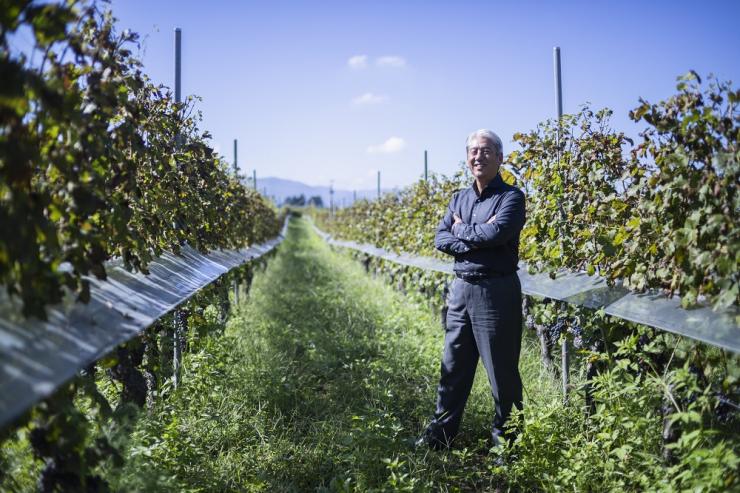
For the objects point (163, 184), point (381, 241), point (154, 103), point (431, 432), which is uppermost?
point (154, 103)

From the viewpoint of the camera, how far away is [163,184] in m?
3.97

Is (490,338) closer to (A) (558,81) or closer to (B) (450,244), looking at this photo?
(B) (450,244)

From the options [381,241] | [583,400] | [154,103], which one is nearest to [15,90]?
[154,103]

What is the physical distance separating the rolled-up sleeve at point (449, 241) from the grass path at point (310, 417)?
3.48 feet

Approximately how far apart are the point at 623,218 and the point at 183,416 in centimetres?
286

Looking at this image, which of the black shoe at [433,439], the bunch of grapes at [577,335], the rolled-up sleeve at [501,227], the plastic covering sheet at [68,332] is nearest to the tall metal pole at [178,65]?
the plastic covering sheet at [68,332]

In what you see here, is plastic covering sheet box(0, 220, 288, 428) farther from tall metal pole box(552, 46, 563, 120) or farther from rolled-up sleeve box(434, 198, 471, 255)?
tall metal pole box(552, 46, 563, 120)

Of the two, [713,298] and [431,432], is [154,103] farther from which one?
[713,298]

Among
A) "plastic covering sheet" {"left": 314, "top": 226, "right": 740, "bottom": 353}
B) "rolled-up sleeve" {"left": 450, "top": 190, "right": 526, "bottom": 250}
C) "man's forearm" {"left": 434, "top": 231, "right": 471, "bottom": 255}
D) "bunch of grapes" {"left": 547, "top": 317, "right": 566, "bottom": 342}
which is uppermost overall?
"rolled-up sleeve" {"left": 450, "top": 190, "right": 526, "bottom": 250}

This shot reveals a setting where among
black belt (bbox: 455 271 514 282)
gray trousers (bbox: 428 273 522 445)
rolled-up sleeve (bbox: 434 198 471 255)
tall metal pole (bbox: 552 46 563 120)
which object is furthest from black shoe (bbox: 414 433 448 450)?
tall metal pole (bbox: 552 46 563 120)

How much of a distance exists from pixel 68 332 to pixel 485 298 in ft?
6.88

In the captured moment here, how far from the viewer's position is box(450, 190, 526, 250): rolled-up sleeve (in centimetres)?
316

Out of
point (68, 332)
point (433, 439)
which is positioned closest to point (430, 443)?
point (433, 439)

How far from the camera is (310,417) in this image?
3.94 meters
